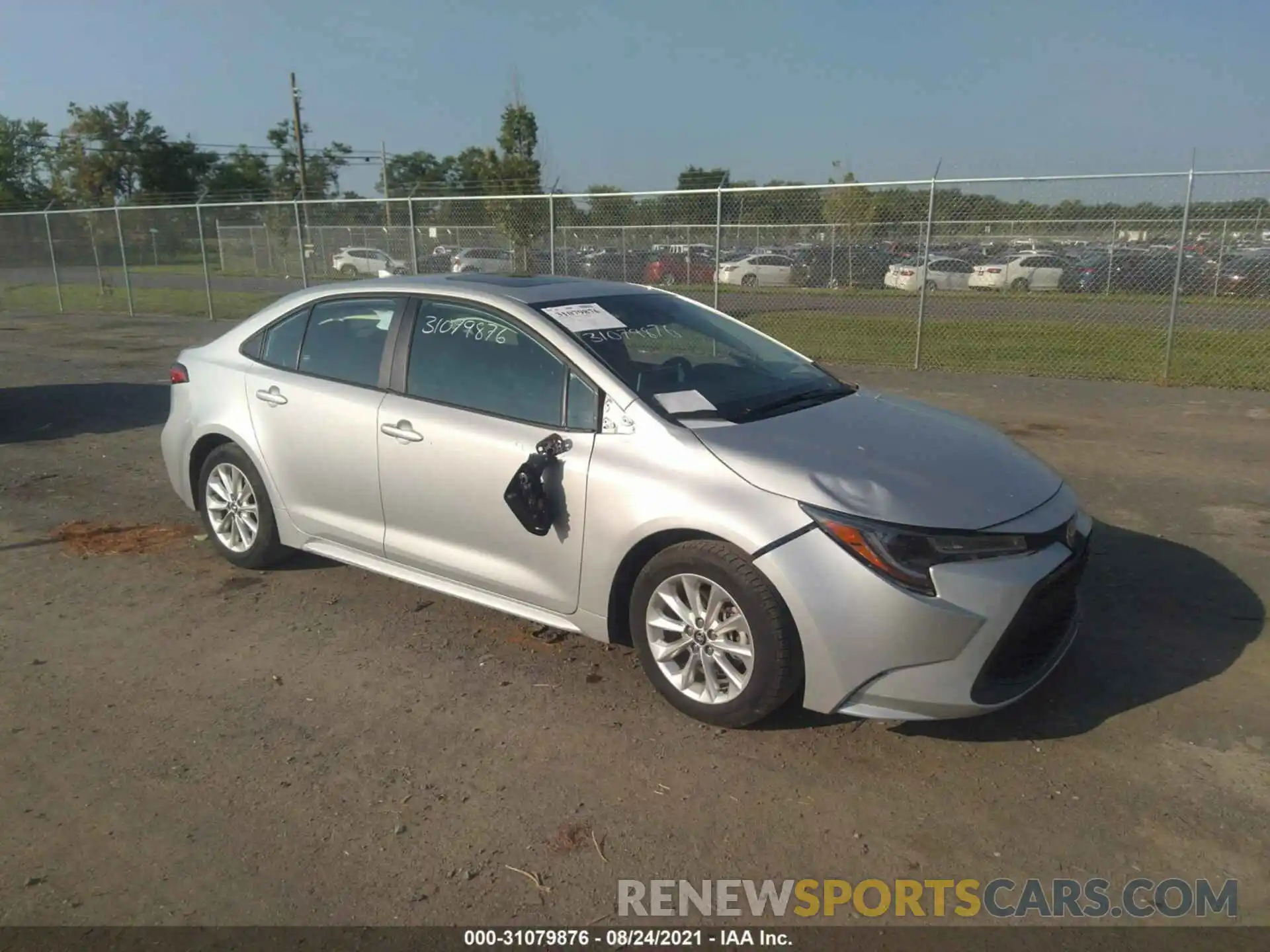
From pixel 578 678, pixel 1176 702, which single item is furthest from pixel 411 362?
pixel 1176 702

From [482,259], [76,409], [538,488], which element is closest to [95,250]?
[482,259]

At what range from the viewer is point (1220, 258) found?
11.8 m

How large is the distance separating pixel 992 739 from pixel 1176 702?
0.85 metres

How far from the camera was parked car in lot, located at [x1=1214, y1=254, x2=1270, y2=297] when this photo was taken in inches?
458

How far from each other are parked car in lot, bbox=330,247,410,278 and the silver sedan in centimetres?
1249

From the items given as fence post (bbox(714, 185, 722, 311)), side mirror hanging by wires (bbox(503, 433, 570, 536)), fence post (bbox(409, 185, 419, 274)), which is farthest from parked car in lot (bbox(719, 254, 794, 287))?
side mirror hanging by wires (bbox(503, 433, 570, 536))

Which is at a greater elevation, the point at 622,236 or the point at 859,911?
the point at 622,236

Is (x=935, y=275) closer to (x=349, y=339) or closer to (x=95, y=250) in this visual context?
(x=349, y=339)

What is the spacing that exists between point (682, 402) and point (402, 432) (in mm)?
1306

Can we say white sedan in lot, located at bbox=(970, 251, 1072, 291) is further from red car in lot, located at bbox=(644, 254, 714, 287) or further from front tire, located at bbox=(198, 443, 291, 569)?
front tire, located at bbox=(198, 443, 291, 569)

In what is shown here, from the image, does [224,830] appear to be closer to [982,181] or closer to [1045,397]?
[1045,397]

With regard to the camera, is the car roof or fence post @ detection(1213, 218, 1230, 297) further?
fence post @ detection(1213, 218, 1230, 297)

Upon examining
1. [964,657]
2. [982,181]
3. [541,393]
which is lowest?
[964,657]

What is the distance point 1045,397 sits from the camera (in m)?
10.3
